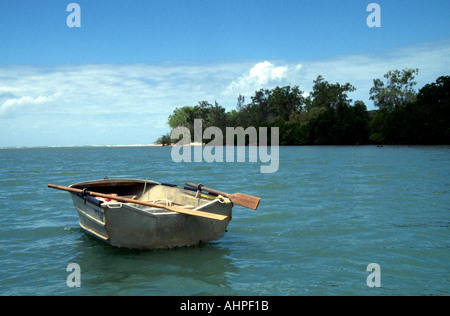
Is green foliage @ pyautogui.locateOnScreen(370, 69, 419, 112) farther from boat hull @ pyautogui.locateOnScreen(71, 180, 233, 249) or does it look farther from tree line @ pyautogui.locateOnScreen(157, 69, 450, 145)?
boat hull @ pyautogui.locateOnScreen(71, 180, 233, 249)

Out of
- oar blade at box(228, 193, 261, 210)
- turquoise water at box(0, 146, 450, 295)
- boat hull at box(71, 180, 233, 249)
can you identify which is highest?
oar blade at box(228, 193, 261, 210)

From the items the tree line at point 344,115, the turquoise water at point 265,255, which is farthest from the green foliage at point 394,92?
the turquoise water at point 265,255

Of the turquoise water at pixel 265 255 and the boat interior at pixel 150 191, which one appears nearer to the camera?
the turquoise water at pixel 265 255

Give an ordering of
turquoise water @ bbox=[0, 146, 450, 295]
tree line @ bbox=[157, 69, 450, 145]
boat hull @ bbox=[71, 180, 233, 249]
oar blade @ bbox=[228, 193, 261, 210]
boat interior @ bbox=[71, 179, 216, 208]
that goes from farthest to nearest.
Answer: tree line @ bbox=[157, 69, 450, 145] → boat interior @ bbox=[71, 179, 216, 208] → oar blade @ bbox=[228, 193, 261, 210] → boat hull @ bbox=[71, 180, 233, 249] → turquoise water @ bbox=[0, 146, 450, 295]

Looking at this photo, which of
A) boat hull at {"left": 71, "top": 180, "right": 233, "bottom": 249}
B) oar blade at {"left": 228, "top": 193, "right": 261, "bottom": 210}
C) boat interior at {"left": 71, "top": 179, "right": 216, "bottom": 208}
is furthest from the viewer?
boat interior at {"left": 71, "top": 179, "right": 216, "bottom": 208}

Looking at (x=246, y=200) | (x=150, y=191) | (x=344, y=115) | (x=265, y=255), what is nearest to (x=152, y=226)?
(x=246, y=200)

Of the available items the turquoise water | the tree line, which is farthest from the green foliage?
the turquoise water

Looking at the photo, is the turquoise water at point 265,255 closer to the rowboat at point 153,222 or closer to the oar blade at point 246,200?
the rowboat at point 153,222

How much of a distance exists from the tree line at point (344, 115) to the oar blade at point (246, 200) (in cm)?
8007

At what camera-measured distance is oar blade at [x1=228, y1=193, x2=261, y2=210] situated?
10.1m

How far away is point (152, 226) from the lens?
372 inches

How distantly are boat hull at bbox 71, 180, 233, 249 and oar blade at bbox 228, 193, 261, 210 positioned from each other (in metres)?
0.31

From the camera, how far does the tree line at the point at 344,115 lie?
83.4m
